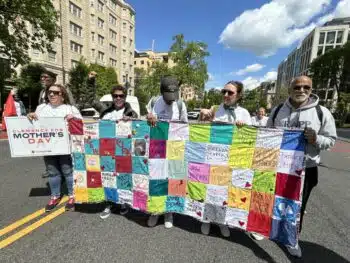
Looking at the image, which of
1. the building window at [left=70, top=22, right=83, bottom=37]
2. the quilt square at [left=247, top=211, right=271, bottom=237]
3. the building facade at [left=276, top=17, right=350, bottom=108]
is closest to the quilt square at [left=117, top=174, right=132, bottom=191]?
the quilt square at [left=247, top=211, right=271, bottom=237]

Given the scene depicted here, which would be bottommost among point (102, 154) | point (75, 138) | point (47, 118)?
point (102, 154)

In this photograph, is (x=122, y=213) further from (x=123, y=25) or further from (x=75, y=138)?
(x=123, y=25)

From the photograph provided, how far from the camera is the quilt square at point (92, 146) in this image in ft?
10.7

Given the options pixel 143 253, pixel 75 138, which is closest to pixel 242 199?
pixel 143 253

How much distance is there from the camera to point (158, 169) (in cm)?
303

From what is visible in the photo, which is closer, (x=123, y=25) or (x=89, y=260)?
(x=89, y=260)

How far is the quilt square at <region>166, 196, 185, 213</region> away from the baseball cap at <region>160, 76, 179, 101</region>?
136 centimetres

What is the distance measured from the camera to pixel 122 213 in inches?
134

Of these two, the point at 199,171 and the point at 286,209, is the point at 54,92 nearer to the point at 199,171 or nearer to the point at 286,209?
the point at 199,171

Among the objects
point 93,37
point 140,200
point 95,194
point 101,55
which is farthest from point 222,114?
point 101,55

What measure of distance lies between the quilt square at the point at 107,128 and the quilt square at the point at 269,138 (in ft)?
6.39

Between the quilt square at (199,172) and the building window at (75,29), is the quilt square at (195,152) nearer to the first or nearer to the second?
the quilt square at (199,172)

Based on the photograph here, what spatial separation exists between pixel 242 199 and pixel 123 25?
54.2m

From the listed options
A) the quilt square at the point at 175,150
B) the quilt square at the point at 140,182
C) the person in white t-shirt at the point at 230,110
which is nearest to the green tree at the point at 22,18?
the quilt square at the point at 140,182
